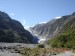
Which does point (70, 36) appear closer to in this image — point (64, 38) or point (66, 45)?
point (64, 38)

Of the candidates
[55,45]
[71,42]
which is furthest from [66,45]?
[55,45]

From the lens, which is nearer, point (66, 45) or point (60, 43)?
point (66, 45)

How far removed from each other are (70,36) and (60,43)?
29.9 feet

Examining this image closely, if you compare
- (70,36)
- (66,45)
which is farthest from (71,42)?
(70,36)

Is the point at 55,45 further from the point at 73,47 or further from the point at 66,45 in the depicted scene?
the point at 73,47

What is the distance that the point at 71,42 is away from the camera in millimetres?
120938

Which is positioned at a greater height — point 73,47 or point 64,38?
point 64,38

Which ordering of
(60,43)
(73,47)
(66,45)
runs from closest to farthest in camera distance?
(73,47) → (66,45) → (60,43)

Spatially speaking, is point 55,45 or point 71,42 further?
point 55,45

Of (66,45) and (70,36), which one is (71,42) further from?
(70,36)

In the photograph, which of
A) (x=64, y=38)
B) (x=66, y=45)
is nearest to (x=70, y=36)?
(x=64, y=38)

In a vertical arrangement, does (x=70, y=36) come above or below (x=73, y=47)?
above

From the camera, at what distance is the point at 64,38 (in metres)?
136

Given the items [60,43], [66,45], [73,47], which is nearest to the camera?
[73,47]
